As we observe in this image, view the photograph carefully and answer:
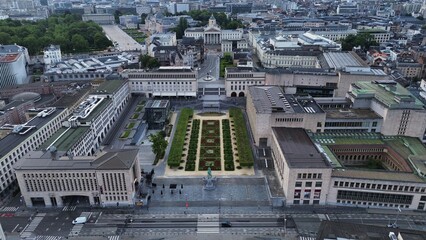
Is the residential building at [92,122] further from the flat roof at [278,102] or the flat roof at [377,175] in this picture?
the flat roof at [377,175]

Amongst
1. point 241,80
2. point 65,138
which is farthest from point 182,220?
point 241,80

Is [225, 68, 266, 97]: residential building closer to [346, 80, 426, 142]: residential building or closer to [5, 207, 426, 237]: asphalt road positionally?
[346, 80, 426, 142]: residential building

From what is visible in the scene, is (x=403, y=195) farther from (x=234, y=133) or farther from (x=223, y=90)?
(x=223, y=90)

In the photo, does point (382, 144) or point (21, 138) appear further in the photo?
point (382, 144)

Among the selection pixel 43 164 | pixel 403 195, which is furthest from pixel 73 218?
pixel 403 195

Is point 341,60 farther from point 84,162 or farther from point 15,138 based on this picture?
point 15,138

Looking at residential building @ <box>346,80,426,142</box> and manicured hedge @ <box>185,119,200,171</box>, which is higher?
residential building @ <box>346,80,426,142</box>

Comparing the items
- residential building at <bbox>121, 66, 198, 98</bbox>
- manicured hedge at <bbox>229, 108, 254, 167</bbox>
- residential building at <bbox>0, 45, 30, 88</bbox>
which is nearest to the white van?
manicured hedge at <bbox>229, 108, 254, 167</bbox>
